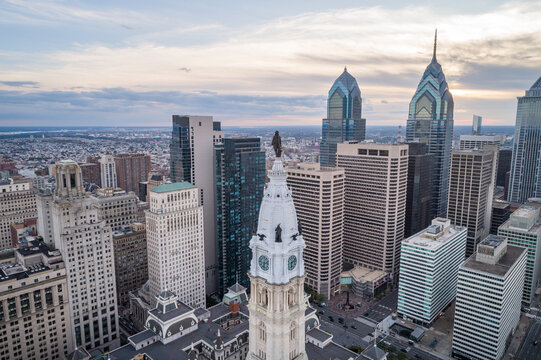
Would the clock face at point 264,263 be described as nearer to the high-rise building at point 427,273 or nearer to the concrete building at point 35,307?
the concrete building at point 35,307

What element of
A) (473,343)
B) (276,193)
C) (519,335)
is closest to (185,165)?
(276,193)

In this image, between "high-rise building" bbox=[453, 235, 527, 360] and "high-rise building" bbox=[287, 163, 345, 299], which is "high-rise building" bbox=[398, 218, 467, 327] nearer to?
"high-rise building" bbox=[453, 235, 527, 360]

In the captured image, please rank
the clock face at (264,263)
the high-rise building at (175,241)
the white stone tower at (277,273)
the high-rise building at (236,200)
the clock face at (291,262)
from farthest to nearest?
1. the high-rise building at (236,200)
2. the high-rise building at (175,241)
3. the clock face at (264,263)
4. the clock face at (291,262)
5. the white stone tower at (277,273)

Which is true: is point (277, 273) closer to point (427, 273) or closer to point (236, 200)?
point (427, 273)

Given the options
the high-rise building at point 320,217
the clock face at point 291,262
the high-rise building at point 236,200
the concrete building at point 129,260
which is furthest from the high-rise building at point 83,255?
the high-rise building at point 320,217

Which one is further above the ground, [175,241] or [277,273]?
[277,273]

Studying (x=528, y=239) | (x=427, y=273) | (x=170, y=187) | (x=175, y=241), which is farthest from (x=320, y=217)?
(x=528, y=239)

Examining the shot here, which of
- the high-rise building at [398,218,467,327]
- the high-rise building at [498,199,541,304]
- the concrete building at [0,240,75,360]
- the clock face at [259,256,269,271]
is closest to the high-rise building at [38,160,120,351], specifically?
the concrete building at [0,240,75,360]
